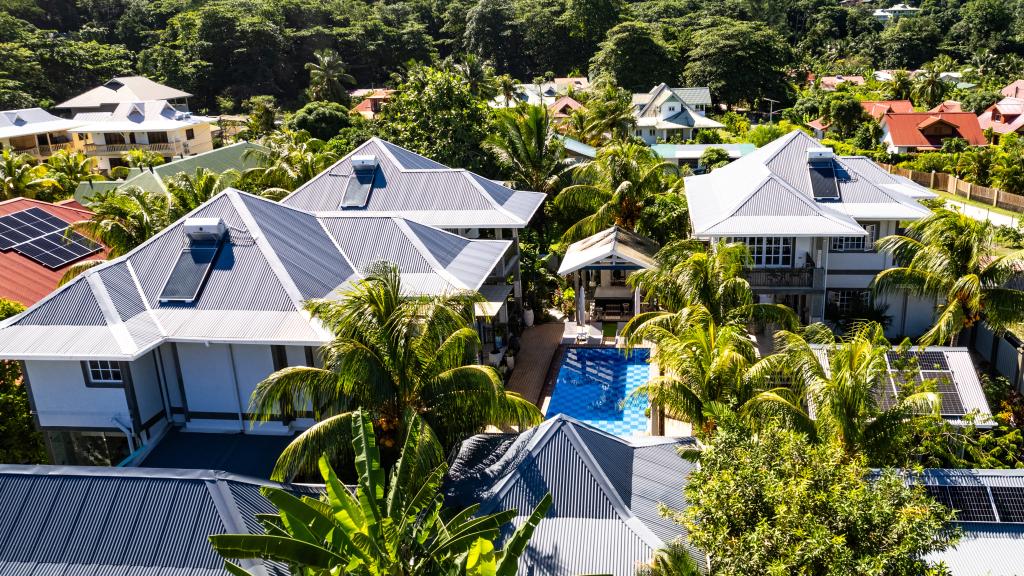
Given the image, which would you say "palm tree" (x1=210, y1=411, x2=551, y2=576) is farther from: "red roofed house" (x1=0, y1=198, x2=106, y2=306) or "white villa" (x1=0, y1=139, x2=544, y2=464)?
"red roofed house" (x1=0, y1=198, x2=106, y2=306)

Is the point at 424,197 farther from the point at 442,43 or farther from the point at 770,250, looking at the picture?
the point at 442,43

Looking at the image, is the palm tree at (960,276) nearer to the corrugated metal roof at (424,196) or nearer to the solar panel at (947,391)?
the solar panel at (947,391)

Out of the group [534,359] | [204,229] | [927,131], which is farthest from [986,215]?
[204,229]

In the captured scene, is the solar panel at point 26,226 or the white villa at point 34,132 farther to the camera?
the white villa at point 34,132

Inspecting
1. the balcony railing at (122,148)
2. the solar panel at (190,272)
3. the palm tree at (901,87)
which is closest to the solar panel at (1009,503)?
the solar panel at (190,272)

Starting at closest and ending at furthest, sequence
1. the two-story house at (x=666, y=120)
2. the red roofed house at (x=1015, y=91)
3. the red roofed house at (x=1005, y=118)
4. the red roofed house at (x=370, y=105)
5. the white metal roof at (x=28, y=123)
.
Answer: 1. the white metal roof at (x=28, y=123)
2. the red roofed house at (x=1005, y=118)
3. the two-story house at (x=666, y=120)
4. the red roofed house at (x=370, y=105)
5. the red roofed house at (x=1015, y=91)

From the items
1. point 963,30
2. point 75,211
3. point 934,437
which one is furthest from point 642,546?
point 963,30
